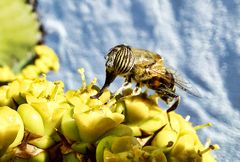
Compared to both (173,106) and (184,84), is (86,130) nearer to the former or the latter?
(173,106)

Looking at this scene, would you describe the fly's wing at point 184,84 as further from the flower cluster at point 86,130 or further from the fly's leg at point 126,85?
the flower cluster at point 86,130

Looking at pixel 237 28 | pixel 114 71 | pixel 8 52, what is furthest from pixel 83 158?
pixel 8 52

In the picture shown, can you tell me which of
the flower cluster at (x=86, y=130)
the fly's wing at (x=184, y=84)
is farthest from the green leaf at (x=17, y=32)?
the flower cluster at (x=86, y=130)

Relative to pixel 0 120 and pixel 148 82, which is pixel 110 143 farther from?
pixel 148 82

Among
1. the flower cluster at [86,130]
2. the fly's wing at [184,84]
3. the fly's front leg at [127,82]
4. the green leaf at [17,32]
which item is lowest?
the green leaf at [17,32]

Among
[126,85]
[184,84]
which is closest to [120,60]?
[126,85]

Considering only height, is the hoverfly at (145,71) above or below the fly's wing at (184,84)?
above

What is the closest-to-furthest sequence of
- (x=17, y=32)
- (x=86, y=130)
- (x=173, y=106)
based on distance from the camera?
(x=86, y=130)
(x=173, y=106)
(x=17, y=32)
